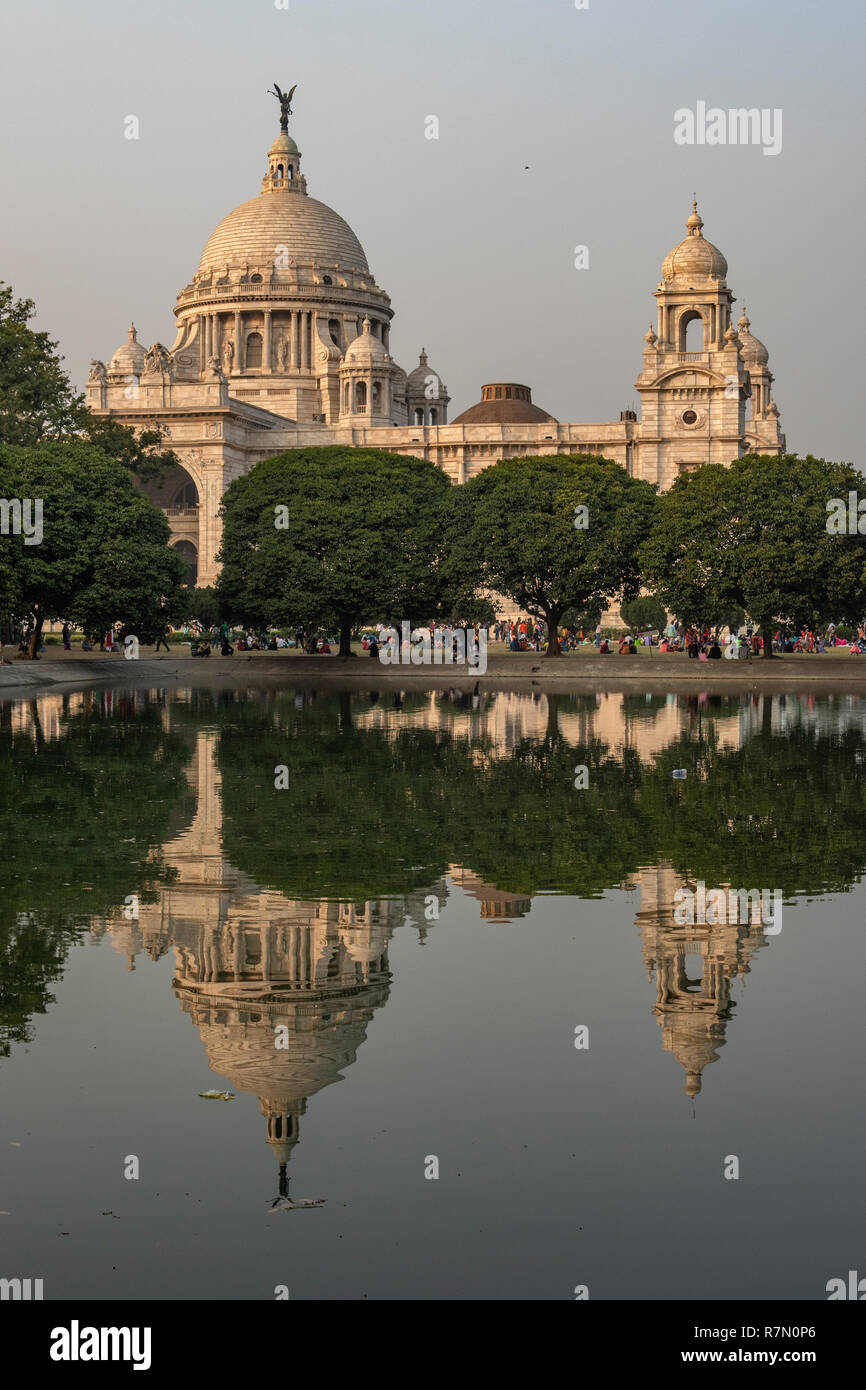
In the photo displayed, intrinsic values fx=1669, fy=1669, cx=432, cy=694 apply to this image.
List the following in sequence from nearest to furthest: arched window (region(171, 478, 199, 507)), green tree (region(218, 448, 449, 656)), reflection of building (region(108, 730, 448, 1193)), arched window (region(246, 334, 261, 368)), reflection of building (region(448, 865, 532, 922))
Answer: reflection of building (region(108, 730, 448, 1193)) → reflection of building (region(448, 865, 532, 922)) → green tree (region(218, 448, 449, 656)) → arched window (region(171, 478, 199, 507)) → arched window (region(246, 334, 261, 368))

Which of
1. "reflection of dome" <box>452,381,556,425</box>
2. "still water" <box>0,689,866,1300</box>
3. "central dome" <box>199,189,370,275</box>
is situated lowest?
"still water" <box>0,689,866,1300</box>

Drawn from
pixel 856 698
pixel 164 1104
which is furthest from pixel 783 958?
pixel 856 698

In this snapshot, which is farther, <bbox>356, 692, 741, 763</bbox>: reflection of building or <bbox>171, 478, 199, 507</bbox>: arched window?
<bbox>171, 478, 199, 507</bbox>: arched window

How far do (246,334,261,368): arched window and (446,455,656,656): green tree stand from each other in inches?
2405

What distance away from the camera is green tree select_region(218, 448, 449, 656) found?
64.9m

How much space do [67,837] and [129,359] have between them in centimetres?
9800

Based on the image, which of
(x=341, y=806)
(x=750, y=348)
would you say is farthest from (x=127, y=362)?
(x=341, y=806)

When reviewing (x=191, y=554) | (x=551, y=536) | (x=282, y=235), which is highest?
(x=282, y=235)

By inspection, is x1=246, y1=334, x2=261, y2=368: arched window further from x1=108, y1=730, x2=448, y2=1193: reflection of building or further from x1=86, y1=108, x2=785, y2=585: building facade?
x1=108, y1=730, x2=448, y2=1193: reflection of building

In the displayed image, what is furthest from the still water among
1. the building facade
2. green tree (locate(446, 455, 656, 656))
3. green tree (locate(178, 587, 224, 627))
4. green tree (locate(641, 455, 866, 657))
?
the building facade

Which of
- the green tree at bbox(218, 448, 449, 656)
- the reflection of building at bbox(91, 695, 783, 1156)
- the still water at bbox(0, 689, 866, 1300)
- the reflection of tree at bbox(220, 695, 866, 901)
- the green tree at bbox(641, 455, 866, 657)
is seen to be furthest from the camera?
the green tree at bbox(218, 448, 449, 656)

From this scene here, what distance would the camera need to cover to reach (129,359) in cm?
11225

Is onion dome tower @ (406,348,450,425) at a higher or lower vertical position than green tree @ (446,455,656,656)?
higher

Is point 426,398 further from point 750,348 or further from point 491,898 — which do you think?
point 491,898
